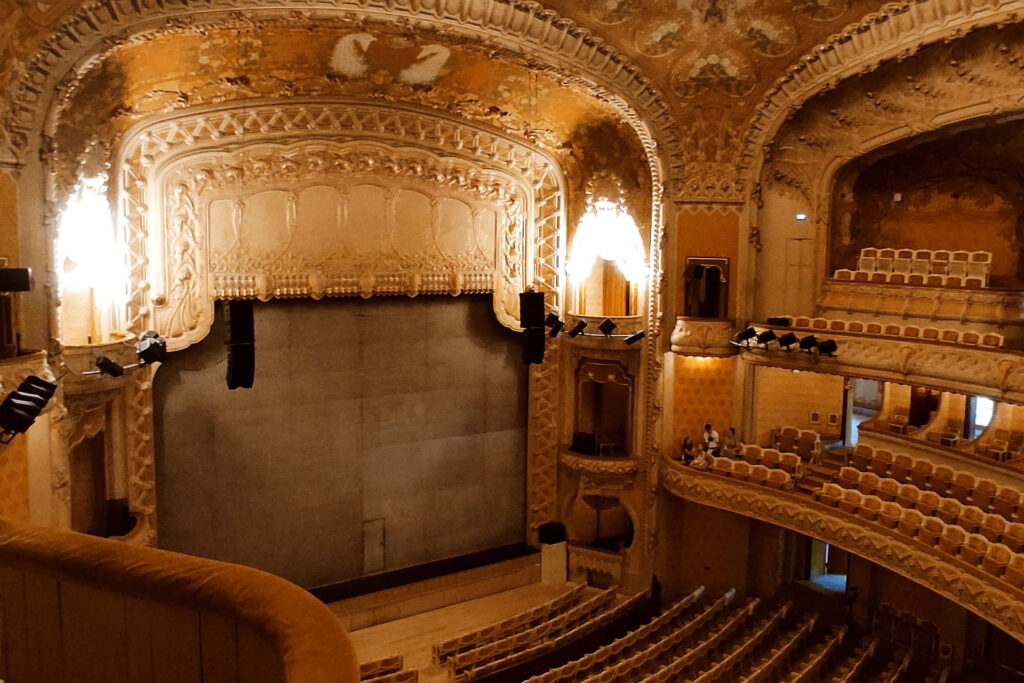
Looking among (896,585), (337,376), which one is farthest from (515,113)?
(896,585)

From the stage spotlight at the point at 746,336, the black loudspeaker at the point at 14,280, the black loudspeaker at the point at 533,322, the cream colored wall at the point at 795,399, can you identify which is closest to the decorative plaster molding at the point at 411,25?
the black loudspeaker at the point at 14,280

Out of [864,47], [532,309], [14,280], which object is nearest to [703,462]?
[532,309]

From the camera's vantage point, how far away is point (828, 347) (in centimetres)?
1234

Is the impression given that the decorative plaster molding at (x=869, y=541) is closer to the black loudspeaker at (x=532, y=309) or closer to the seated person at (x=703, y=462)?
the seated person at (x=703, y=462)

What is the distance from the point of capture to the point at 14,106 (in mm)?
9219

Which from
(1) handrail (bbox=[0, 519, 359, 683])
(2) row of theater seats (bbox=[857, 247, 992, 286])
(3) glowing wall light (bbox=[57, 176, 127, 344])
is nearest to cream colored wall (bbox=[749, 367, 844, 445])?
(2) row of theater seats (bbox=[857, 247, 992, 286])

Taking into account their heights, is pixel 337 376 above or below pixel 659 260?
below

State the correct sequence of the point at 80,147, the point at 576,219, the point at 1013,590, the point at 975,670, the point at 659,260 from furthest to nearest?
the point at 576,219 → the point at 659,260 → the point at 975,670 → the point at 80,147 → the point at 1013,590

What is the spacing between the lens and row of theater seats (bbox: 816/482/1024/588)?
29.8 ft

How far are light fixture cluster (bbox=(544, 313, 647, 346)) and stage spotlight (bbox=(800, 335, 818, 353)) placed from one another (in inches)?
119

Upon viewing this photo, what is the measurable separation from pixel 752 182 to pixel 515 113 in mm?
4121

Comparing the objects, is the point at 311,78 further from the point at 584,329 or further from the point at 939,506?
the point at 939,506

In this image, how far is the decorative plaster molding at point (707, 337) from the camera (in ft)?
44.2

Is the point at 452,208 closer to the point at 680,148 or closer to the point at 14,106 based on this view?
the point at 680,148
